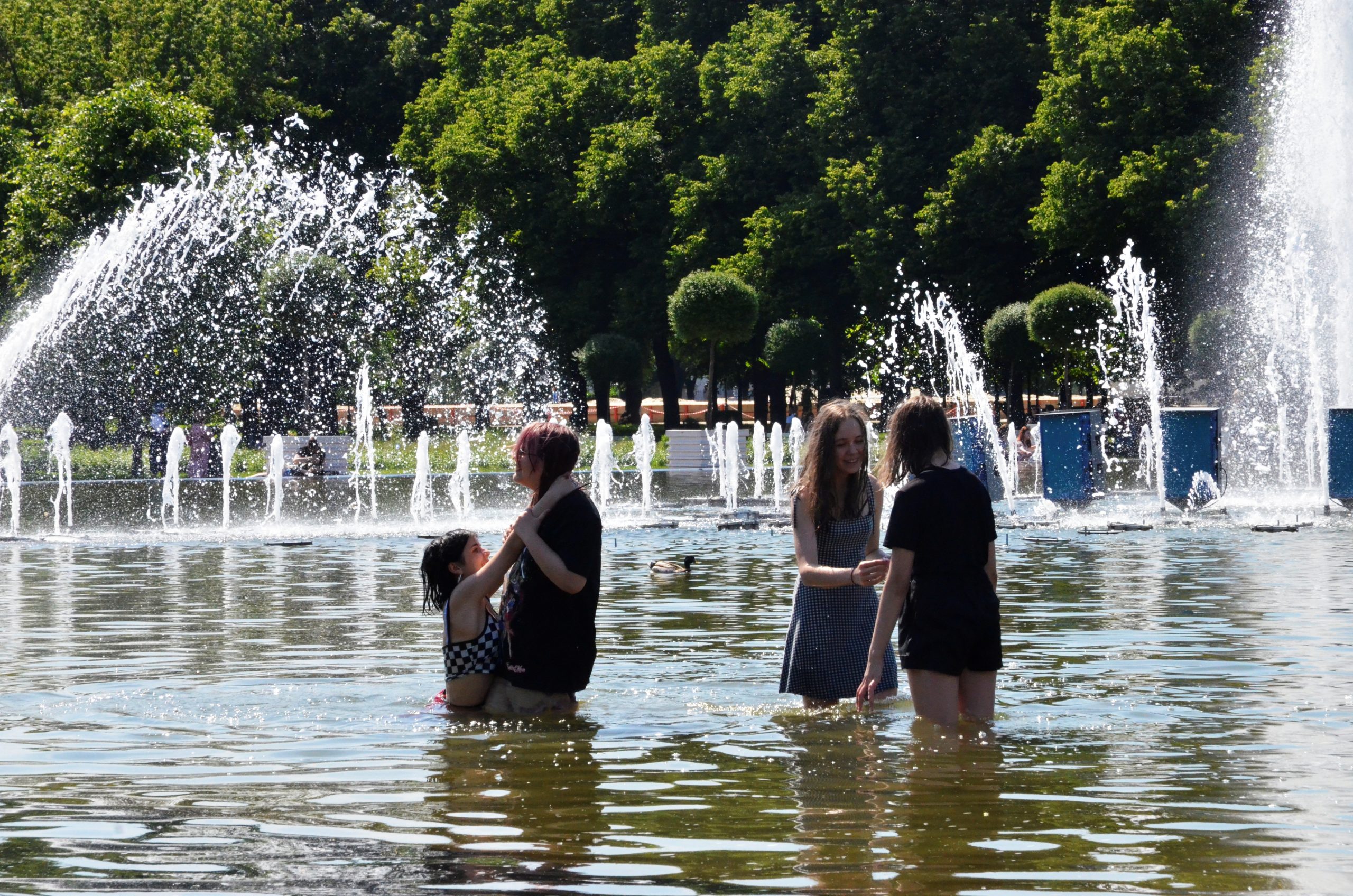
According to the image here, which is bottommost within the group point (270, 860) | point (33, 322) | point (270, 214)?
point (270, 860)

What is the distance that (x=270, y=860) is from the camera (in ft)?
18.7

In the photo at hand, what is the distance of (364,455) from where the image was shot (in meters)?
48.8

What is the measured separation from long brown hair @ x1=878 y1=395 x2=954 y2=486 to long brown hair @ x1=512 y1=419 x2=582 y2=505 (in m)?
1.32

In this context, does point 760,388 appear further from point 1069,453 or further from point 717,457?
point 1069,453

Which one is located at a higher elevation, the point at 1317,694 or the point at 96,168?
the point at 96,168

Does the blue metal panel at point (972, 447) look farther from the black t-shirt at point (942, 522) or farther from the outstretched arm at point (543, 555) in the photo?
the black t-shirt at point (942, 522)

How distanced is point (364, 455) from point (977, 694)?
42327 millimetres

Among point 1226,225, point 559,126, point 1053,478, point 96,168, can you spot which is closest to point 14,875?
point 1053,478

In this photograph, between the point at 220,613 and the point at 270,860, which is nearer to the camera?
the point at 270,860

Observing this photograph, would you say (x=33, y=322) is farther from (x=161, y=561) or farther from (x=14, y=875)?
(x=14, y=875)

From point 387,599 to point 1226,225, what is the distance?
32.8 meters

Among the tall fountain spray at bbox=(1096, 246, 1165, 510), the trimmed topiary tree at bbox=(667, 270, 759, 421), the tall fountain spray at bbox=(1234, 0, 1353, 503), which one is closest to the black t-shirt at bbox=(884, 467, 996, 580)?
the tall fountain spray at bbox=(1234, 0, 1353, 503)

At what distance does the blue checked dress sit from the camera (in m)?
7.61

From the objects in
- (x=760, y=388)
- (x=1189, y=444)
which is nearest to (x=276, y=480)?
(x=1189, y=444)
